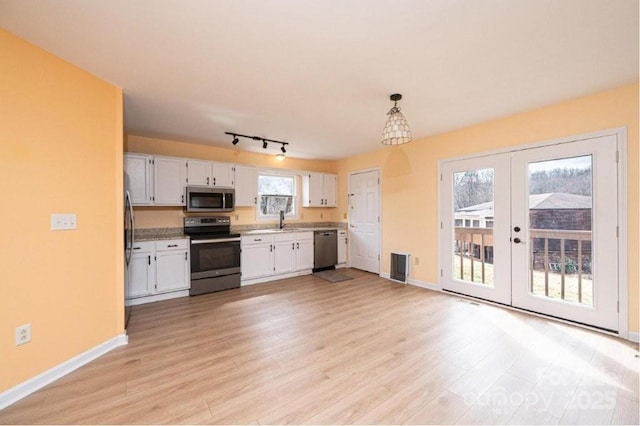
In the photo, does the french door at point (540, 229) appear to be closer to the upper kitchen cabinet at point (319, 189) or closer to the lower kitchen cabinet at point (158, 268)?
the upper kitchen cabinet at point (319, 189)

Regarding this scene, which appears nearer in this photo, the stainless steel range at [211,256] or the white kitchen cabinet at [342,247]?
the stainless steel range at [211,256]

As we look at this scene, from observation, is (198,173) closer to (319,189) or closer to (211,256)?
(211,256)

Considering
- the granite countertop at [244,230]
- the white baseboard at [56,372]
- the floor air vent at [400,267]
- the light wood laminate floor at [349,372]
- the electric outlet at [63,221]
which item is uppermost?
the electric outlet at [63,221]

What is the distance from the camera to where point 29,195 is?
6.32 ft

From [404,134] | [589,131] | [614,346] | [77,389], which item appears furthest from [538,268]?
[77,389]

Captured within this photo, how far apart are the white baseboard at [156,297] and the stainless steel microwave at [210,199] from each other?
1298 mm

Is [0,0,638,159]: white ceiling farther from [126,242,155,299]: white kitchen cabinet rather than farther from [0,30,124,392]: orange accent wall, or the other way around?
[126,242,155,299]: white kitchen cabinet

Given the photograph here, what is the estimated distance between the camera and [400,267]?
15.5ft

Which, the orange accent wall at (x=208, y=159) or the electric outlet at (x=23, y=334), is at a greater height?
the orange accent wall at (x=208, y=159)

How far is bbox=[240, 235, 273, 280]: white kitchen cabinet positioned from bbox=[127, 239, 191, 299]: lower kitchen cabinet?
91cm

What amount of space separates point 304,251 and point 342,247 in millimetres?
1029

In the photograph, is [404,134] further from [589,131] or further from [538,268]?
[538,268]

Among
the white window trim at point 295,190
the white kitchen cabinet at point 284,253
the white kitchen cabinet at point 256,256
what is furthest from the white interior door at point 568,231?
the white window trim at point 295,190

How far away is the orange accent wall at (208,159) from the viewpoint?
13.8 feet
